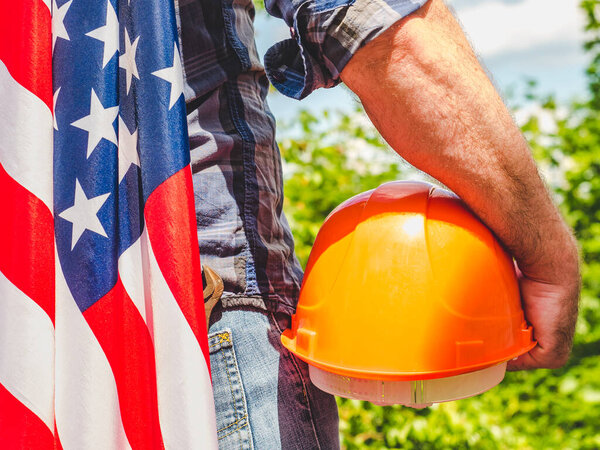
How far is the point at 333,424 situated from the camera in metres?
1.29

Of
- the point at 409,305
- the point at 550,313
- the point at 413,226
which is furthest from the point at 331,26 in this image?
the point at 550,313

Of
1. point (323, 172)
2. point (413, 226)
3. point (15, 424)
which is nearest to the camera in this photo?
point (15, 424)

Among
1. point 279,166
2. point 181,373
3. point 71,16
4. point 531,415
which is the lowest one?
point 531,415

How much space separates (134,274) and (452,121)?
2.09 feet

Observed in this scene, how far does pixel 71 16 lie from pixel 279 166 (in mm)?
537

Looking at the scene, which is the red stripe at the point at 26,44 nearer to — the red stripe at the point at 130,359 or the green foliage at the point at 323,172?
the red stripe at the point at 130,359

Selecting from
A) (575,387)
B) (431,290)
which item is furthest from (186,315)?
(575,387)

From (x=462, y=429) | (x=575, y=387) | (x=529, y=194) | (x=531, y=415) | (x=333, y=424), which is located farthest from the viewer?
(x=531, y=415)

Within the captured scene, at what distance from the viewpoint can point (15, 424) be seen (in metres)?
0.96

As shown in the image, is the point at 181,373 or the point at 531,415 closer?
the point at 181,373

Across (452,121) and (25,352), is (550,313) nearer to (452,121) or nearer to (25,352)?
(452,121)

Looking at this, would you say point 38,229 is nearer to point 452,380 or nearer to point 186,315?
point 186,315

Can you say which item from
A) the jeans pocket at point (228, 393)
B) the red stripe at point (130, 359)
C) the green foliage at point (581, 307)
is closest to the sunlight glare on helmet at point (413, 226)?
the jeans pocket at point (228, 393)

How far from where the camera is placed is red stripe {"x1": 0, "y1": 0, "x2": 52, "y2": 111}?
1021 mm
